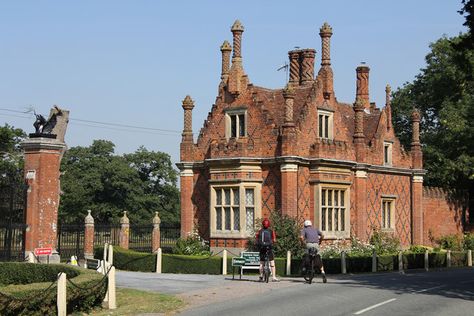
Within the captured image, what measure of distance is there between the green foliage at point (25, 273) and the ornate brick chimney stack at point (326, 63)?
18.5 m

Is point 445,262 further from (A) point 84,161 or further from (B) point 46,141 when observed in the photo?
(A) point 84,161

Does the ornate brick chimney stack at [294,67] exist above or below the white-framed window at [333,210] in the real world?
above

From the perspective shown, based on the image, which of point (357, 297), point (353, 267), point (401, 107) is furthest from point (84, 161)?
point (357, 297)

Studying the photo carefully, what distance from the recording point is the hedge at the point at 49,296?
15047mm

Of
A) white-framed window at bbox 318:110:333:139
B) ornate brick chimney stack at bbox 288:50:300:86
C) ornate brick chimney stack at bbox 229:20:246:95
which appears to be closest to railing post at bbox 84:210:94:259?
ornate brick chimney stack at bbox 229:20:246:95

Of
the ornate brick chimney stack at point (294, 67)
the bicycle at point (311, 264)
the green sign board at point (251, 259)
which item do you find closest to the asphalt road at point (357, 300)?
the bicycle at point (311, 264)

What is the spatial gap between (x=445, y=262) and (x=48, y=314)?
26.7 metres

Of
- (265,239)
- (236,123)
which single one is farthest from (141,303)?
(236,123)

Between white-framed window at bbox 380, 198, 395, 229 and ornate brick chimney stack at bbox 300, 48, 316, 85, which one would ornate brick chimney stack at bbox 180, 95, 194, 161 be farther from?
white-framed window at bbox 380, 198, 395, 229

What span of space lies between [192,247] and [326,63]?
10.9m

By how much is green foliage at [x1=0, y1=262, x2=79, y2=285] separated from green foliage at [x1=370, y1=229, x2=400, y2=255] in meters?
19.7

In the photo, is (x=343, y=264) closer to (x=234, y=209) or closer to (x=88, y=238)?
(x=234, y=209)

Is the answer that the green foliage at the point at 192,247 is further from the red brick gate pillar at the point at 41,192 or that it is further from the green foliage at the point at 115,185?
the green foliage at the point at 115,185

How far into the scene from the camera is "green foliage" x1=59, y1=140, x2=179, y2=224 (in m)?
80.9
